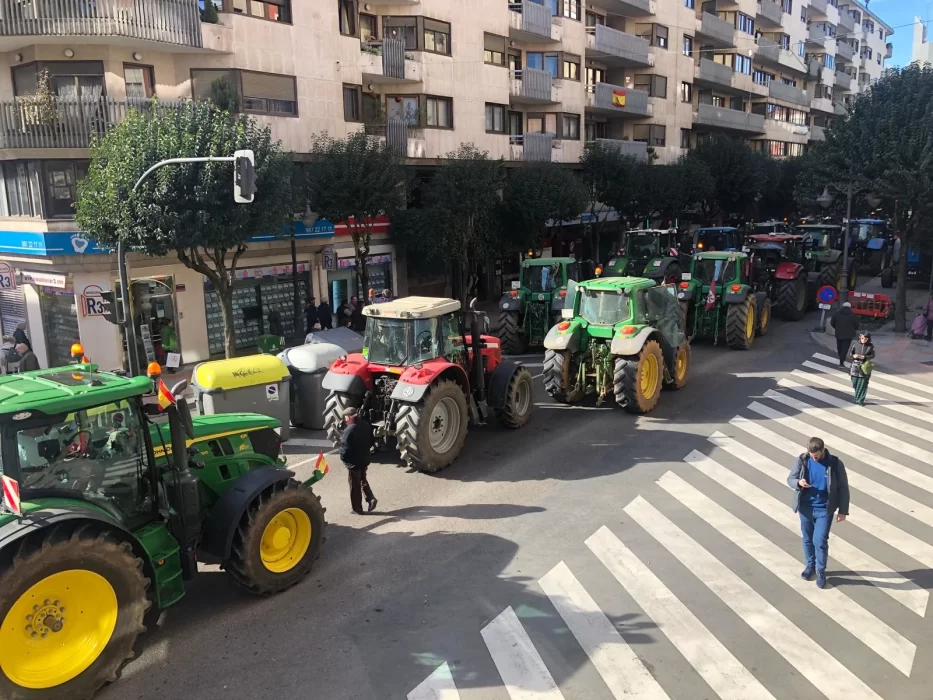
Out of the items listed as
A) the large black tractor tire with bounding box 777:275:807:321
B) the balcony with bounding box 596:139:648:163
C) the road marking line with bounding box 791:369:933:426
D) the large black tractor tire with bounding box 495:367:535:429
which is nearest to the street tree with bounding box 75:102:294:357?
the large black tractor tire with bounding box 495:367:535:429

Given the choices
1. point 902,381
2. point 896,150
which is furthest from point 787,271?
point 902,381

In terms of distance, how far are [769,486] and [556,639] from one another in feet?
16.5

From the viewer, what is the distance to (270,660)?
6305 millimetres

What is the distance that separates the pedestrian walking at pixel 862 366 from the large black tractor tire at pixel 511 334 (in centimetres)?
798

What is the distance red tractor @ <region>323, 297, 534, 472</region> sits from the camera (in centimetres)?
1040

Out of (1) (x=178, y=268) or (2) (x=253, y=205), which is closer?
(2) (x=253, y=205)

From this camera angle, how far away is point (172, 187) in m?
14.6

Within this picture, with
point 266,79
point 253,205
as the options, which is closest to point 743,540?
point 253,205

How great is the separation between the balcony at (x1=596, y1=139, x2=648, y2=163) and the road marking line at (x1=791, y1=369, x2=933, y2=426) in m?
18.2

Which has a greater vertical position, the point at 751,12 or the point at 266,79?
the point at 751,12

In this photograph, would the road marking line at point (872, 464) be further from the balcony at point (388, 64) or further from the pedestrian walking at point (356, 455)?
the balcony at point (388, 64)

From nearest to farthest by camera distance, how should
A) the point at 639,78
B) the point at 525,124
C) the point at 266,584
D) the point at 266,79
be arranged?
the point at 266,584
the point at 266,79
the point at 525,124
the point at 639,78

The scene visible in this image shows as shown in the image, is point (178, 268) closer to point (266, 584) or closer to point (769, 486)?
point (266, 584)

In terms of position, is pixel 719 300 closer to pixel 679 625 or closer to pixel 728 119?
pixel 679 625
